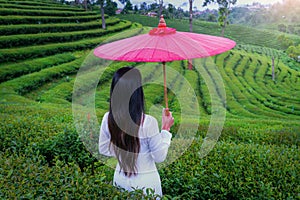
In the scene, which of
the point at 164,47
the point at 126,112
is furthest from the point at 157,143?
the point at 164,47

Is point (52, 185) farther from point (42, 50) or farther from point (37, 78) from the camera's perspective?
point (42, 50)

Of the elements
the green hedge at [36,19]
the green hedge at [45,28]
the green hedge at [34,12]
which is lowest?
the green hedge at [45,28]

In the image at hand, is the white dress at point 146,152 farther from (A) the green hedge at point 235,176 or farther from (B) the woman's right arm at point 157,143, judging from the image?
(A) the green hedge at point 235,176

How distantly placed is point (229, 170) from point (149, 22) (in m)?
32.3

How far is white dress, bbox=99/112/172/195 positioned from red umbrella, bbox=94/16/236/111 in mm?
430

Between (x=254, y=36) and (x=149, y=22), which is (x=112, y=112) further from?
(x=254, y=36)

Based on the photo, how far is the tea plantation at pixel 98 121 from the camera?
90.3 inches

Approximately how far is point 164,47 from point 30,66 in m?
11.3

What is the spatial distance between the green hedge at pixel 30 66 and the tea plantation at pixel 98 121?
0.13 ft

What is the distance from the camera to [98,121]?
4.87 metres

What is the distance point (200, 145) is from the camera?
3.22 metres

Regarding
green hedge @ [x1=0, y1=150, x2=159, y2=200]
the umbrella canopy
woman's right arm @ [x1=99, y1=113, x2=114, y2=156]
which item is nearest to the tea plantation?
green hedge @ [x1=0, y1=150, x2=159, y2=200]

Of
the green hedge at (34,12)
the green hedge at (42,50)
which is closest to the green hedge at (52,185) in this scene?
the green hedge at (42,50)

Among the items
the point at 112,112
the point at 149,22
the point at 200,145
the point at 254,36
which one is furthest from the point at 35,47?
the point at 254,36
